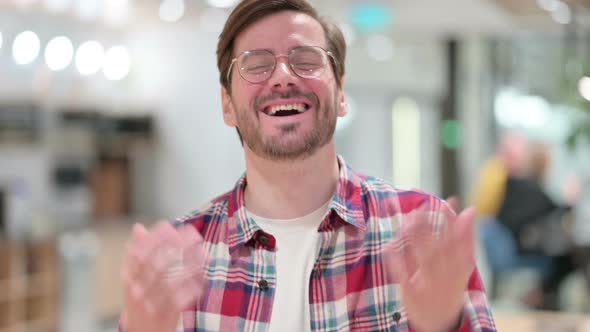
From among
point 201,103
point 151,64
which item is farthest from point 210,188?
point 151,64

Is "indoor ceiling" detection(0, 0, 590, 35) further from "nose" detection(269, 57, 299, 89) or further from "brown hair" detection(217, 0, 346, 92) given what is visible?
"nose" detection(269, 57, 299, 89)

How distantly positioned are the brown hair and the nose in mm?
120

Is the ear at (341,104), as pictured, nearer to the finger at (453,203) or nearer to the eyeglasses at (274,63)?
the eyeglasses at (274,63)

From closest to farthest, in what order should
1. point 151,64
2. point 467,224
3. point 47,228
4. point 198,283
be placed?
1. point 467,224
2. point 198,283
3. point 47,228
4. point 151,64

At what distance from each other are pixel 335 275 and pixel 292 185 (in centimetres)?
20

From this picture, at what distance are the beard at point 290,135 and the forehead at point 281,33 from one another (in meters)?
0.11

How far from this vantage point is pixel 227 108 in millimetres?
1544

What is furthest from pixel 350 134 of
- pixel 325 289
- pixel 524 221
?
pixel 325 289

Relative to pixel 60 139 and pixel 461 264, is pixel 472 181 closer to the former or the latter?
pixel 60 139

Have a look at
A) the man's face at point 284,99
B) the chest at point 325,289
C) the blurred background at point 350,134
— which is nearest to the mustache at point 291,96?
the man's face at point 284,99

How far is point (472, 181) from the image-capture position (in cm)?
658

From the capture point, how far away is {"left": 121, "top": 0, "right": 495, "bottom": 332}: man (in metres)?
1.23

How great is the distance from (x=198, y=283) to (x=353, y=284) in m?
0.29

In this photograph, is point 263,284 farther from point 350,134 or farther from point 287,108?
point 350,134
